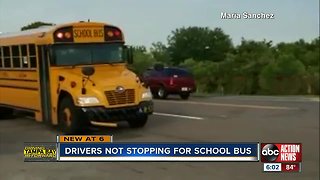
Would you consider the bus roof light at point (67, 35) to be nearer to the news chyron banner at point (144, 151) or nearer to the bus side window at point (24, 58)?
the bus side window at point (24, 58)

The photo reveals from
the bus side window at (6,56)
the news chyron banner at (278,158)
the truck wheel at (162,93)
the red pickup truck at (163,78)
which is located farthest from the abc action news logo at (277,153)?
the bus side window at (6,56)

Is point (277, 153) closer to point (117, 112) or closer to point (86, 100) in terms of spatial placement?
point (117, 112)

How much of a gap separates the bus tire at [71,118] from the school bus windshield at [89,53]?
44 cm

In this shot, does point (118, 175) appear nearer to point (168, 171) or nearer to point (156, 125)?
point (168, 171)

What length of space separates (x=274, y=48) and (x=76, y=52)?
149cm

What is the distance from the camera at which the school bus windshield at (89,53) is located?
12.3 feet

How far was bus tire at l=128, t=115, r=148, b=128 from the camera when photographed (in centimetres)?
418

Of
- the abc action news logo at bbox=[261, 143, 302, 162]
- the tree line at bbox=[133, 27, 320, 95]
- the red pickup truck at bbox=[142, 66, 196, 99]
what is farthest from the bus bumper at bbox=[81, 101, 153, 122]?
the abc action news logo at bbox=[261, 143, 302, 162]

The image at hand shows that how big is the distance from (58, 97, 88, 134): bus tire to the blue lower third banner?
1.20ft

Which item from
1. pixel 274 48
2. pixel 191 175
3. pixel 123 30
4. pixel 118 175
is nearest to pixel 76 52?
pixel 123 30

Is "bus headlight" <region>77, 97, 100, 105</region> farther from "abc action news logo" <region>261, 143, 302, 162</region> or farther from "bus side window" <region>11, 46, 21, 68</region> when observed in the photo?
"abc action news logo" <region>261, 143, 302, 162</region>

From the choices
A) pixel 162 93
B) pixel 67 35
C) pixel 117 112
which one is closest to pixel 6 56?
pixel 67 35

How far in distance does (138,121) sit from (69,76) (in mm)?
702

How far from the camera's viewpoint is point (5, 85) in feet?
12.4
